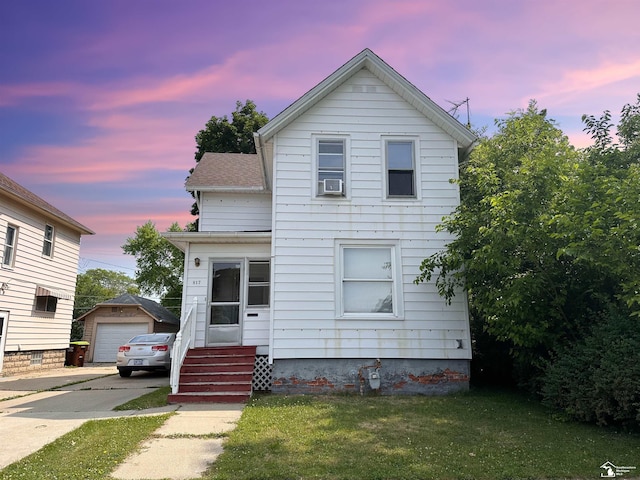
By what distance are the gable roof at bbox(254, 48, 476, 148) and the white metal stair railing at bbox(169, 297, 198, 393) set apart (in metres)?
4.53

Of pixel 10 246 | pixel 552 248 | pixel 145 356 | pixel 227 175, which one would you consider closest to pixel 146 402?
pixel 145 356

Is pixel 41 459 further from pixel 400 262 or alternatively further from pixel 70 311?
pixel 70 311

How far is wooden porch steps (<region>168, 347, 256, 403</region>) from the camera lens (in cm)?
853

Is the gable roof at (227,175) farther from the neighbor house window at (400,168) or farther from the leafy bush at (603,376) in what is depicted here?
the leafy bush at (603,376)

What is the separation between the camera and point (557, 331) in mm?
8180

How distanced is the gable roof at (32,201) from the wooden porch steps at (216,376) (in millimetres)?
9560

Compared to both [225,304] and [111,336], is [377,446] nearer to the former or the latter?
[225,304]

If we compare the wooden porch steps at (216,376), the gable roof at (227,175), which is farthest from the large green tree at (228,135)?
the wooden porch steps at (216,376)

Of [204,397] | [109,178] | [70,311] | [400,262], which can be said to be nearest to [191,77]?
[109,178]

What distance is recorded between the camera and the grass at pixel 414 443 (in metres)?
4.61

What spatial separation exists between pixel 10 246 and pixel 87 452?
12865mm

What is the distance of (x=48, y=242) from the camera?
687 inches

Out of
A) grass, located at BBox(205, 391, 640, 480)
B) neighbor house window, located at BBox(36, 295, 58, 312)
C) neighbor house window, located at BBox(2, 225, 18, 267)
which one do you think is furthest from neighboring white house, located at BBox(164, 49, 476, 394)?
neighbor house window, located at BBox(36, 295, 58, 312)

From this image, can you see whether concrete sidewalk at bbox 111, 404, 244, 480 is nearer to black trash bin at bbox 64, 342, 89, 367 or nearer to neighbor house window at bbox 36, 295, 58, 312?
neighbor house window at bbox 36, 295, 58, 312
